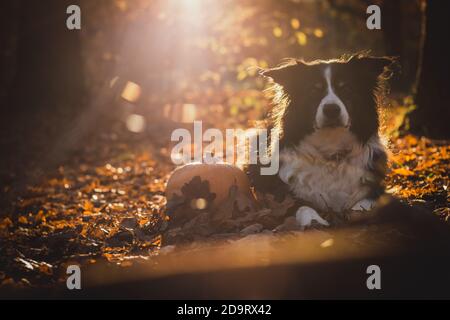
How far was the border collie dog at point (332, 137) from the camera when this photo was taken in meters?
5.66

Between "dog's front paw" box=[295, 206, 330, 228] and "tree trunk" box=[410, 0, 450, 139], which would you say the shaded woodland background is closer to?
"tree trunk" box=[410, 0, 450, 139]

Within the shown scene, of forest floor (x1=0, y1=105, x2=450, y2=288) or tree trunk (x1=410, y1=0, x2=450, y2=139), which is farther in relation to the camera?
tree trunk (x1=410, y1=0, x2=450, y2=139)

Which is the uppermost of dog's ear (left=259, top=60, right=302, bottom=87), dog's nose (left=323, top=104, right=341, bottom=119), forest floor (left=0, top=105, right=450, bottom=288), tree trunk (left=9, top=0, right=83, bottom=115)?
tree trunk (left=9, top=0, right=83, bottom=115)

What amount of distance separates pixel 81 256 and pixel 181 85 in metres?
23.1

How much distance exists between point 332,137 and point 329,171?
1.20 ft

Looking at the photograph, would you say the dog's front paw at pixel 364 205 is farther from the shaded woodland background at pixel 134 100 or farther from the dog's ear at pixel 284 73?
the dog's ear at pixel 284 73

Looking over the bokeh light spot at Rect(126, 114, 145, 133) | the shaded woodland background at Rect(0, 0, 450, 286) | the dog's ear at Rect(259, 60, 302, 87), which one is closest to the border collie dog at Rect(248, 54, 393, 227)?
the dog's ear at Rect(259, 60, 302, 87)

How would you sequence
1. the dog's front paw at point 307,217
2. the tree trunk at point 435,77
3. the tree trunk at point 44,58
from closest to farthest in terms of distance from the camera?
1. the dog's front paw at point 307,217
2. the tree trunk at point 435,77
3. the tree trunk at point 44,58

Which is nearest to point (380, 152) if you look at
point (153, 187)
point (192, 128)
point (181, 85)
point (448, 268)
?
point (448, 268)

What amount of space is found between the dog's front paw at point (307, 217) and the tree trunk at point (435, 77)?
527 cm

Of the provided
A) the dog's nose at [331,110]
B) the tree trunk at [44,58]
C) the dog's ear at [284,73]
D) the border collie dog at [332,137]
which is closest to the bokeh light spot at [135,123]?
the tree trunk at [44,58]

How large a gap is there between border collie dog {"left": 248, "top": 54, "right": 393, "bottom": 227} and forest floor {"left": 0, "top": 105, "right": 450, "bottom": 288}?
0.38 meters

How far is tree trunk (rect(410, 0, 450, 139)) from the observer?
32.3 ft

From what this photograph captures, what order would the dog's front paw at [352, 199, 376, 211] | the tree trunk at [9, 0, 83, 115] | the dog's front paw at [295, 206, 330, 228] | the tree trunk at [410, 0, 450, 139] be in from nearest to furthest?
the dog's front paw at [295, 206, 330, 228] < the dog's front paw at [352, 199, 376, 211] < the tree trunk at [410, 0, 450, 139] < the tree trunk at [9, 0, 83, 115]
